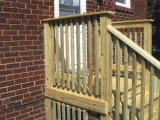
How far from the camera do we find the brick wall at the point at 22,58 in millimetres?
4484

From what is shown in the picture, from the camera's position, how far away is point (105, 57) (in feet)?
13.2

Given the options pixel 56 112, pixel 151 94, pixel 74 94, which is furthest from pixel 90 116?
pixel 151 94

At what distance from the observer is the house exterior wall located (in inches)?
177

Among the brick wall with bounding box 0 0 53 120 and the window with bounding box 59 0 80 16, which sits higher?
the window with bounding box 59 0 80 16

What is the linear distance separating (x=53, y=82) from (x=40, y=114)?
0.64 meters

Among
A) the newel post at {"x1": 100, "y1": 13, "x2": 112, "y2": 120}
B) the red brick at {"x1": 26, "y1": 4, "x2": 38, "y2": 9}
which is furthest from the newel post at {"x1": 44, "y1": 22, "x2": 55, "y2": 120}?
the newel post at {"x1": 100, "y1": 13, "x2": 112, "y2": 120}

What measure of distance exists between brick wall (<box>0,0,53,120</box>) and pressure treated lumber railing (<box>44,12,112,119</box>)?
18cm

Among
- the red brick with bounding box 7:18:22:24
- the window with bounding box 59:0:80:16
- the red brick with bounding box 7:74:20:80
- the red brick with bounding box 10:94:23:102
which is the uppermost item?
the window with bounding box 59:0:80:16

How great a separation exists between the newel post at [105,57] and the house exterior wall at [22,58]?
1.44 m

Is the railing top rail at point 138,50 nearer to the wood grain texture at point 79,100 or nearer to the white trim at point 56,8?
the wood grain texture at point 79,100

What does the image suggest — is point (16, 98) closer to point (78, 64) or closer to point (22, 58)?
point (22, 58)

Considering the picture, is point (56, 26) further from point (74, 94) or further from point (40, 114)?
point (40, 114)

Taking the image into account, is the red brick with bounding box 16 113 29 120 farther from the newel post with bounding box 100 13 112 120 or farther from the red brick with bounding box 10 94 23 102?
the newel post with bounding box 100 13 112 120

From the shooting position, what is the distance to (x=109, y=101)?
13.5 feet
